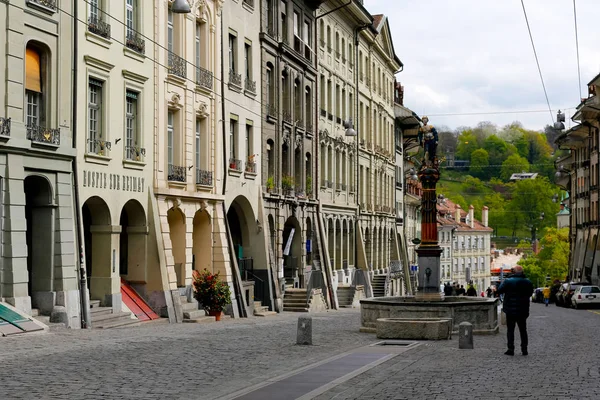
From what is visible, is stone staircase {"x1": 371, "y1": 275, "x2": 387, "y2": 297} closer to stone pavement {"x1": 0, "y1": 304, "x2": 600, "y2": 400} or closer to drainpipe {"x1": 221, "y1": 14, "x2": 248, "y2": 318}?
drainpipe {"x1": 221, "y1": 14, "x2": 248, "y2": 318}

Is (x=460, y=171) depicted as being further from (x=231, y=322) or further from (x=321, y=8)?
(x=231, y=322)

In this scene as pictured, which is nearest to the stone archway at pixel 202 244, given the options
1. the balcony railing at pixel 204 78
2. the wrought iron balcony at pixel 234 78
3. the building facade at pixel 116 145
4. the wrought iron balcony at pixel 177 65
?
the balcony railing at pixel 204 78

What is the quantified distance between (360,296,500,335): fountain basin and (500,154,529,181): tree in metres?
161

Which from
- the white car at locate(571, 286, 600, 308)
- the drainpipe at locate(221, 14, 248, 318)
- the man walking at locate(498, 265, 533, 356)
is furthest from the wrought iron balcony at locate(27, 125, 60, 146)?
the white car at locate(571, 286, 600, 308)

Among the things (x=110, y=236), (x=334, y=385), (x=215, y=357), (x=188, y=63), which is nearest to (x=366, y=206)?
(x=188, y=63)

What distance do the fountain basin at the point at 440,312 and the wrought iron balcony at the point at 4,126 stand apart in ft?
33.6

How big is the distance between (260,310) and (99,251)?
12.0m

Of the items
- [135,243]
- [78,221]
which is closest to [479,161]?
[135,243]

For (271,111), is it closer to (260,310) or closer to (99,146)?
(260,310)

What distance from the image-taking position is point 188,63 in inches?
1404

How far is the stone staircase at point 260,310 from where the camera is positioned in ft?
133

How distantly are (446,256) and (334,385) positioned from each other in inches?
4268

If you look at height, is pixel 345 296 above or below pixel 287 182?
below

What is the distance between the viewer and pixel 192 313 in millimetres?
33906
